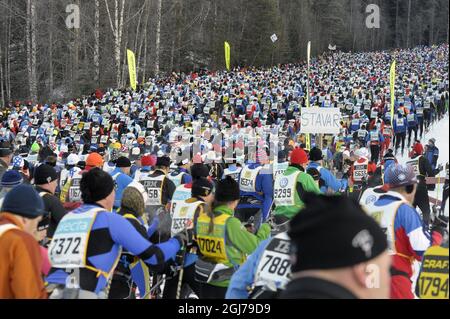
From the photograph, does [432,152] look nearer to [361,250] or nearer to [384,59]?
[361,250]

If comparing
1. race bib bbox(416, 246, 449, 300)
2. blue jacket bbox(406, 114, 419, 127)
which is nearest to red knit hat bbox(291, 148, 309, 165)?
race bib bbox(416, 246, 449, 300)

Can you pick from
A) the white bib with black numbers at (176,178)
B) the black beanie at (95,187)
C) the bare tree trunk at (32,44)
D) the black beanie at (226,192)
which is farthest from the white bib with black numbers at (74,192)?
the bare tree trunk at (32,44)

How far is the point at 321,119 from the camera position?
11.7 metres

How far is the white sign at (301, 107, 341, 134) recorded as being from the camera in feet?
38.0

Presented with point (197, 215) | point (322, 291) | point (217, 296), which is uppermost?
point (322, 291)

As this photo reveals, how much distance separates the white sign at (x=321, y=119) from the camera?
11594 millimetres

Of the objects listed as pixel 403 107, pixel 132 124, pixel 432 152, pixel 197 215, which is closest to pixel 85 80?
pixel 132 124

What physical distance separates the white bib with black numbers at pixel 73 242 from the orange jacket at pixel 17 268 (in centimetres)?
68

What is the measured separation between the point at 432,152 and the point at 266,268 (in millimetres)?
11710

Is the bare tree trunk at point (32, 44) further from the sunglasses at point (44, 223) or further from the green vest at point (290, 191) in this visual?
the sunglasses at point (44, 223)

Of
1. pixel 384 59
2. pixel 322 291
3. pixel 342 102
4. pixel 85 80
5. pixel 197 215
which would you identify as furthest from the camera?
pixel 384 59

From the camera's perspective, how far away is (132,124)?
2045 cm

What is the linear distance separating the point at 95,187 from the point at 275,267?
137 centimetres

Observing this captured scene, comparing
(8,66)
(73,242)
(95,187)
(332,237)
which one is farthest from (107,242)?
(8,66)
